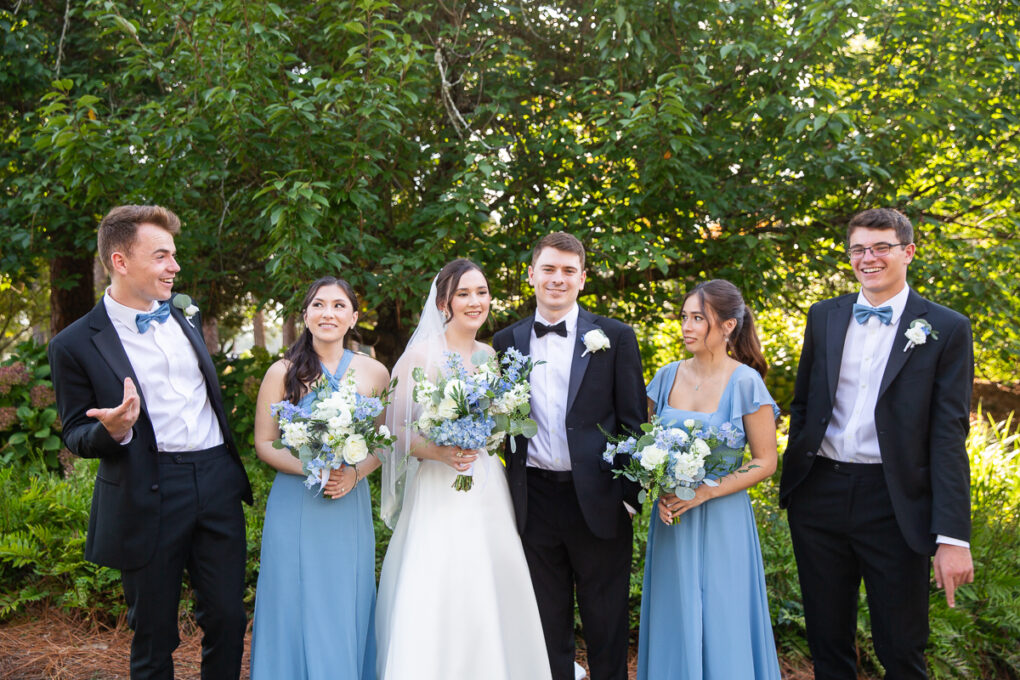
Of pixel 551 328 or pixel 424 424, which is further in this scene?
pixel 551 328

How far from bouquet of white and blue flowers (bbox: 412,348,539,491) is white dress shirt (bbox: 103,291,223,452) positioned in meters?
1.09

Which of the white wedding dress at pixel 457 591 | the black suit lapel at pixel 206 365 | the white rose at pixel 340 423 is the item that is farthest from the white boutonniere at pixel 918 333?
the black suit lapel at pixel 206 365

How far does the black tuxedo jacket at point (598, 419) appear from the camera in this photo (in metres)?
3.68

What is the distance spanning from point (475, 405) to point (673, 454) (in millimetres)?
934

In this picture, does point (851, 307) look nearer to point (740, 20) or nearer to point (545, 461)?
point (545, 461)

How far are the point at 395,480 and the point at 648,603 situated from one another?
1479mm

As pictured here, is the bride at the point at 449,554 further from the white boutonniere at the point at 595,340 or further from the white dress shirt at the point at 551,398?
the white boutonniere at the point at 595,340

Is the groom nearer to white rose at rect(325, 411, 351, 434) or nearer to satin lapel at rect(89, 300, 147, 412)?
white rose at rect(325, 411, 351, 434)

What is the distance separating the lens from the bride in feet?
11.8

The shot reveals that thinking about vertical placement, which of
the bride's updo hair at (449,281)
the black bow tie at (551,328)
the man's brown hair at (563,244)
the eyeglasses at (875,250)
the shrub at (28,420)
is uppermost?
the man's brown hair at (563,244)

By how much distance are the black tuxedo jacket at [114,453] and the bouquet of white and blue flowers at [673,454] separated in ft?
6.95

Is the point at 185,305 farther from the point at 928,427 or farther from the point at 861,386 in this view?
the point at 928,427

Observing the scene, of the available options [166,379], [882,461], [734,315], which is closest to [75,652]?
[166,379]

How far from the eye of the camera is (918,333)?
133 inches
